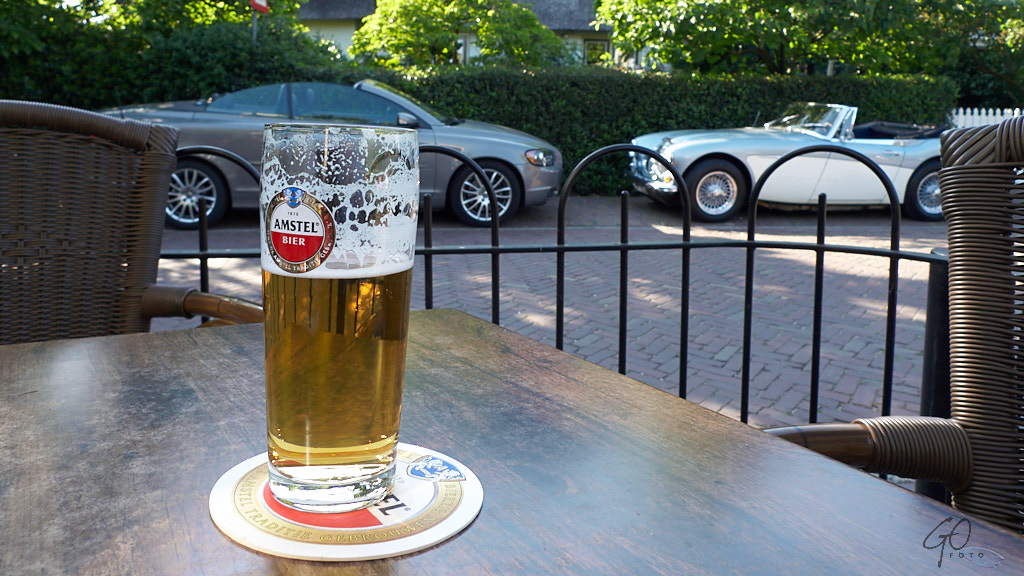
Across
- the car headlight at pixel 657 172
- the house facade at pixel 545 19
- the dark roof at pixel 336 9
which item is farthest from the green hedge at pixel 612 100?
the dark roof at pixel 336 9

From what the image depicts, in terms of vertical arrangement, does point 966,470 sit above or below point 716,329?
above

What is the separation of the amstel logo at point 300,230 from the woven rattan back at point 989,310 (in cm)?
104

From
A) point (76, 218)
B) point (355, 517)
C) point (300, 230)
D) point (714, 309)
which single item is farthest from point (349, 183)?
point (714, 309)

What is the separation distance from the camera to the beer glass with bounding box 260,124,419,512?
2.09 feet

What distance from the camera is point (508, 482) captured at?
748mm

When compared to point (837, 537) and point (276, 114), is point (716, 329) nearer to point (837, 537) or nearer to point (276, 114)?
point (837, 537)

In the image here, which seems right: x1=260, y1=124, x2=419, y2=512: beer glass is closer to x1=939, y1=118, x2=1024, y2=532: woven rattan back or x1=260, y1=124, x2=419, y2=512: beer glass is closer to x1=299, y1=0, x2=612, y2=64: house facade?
x1=939, y1=118, x2=1024, y2=532: woven rattan back

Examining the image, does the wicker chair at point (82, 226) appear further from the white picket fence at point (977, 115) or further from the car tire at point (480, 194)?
the white picket fence at point (977, 115)

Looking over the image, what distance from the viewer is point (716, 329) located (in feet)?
17.1

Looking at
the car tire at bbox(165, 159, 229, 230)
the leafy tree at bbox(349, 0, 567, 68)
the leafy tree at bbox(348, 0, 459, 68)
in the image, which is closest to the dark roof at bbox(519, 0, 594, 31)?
the leafy tree at bbox(349, 0, 567, 68)

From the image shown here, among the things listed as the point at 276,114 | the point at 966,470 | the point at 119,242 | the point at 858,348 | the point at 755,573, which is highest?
the point at 276,114

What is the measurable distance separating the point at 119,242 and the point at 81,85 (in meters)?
→ 10.7

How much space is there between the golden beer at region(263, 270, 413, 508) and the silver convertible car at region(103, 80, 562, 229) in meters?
7.91

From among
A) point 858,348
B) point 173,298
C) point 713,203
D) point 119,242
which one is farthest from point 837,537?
point 713,203
